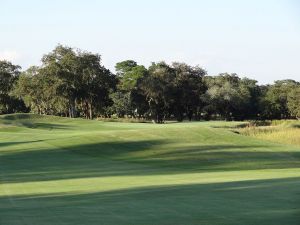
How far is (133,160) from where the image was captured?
88.0 feet

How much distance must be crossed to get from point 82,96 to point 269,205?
79.9 metres

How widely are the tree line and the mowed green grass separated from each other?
4966cm

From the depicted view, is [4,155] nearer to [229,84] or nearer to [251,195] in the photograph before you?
[251,195]


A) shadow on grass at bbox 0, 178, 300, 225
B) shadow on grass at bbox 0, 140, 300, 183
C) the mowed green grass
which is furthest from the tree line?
shadow on grass at bbox 0, 178, 300, 225

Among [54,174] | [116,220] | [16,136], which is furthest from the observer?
[16,136]

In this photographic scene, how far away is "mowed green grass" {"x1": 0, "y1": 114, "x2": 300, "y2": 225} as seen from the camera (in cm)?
969

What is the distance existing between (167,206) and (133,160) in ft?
53.2

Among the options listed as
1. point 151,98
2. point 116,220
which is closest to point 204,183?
point 116,220

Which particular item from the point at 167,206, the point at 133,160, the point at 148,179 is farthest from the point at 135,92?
the point at 167,206

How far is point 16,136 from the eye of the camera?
3847 centimetres

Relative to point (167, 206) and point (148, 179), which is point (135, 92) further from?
point (167, 206)

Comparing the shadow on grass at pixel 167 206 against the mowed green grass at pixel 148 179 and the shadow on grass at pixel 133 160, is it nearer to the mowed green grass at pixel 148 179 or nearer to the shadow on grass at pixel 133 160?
the mowed green grass at pixel 148 179

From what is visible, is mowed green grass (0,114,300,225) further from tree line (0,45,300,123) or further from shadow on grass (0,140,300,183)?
tree line (0,45,300,123)

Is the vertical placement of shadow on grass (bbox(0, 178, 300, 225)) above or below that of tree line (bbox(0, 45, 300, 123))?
below
